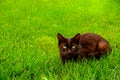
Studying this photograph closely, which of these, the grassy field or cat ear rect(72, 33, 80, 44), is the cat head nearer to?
cat ear rect(72, 33, 80, 44)

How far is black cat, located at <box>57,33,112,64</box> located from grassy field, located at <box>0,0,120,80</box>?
15 centimetres

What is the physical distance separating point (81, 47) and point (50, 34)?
A: 2774 millimetres

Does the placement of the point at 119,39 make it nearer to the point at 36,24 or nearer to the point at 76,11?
the point at 36,24

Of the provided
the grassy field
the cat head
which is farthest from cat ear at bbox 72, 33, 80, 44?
the grassy field

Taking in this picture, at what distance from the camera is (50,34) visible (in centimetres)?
882

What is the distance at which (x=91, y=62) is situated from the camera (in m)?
5.91

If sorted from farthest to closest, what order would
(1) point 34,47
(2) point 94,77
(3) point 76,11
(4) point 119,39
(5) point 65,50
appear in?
(3) point 76,11 < (4) point 119,39 < (1) point 34,47 < (5) point 65,50 < (2) point 94,77

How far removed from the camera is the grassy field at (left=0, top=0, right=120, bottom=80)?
17.2ft

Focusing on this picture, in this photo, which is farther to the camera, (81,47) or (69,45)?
(81,47)

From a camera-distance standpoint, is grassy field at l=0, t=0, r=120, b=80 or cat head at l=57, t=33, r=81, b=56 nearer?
grassy field at l=0, t=0, r=120, b=80

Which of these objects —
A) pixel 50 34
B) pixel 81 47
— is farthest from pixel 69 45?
pixel 50 34

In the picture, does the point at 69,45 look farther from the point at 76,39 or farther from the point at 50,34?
the point at 50,34

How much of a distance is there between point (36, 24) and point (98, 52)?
3.83 m

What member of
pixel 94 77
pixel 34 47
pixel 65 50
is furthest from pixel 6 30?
pixel 94 77
